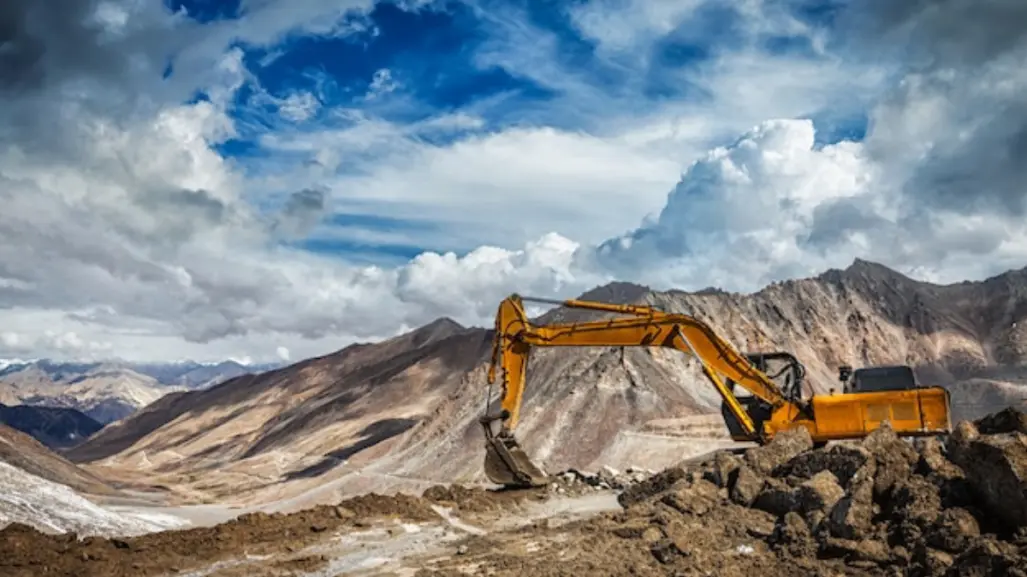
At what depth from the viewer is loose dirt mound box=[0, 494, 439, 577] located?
1153cm

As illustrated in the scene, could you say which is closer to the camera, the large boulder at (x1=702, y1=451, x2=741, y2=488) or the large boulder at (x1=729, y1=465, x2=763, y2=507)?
the large boulder at (x1=729, y1=465, x2=763, y2=507)

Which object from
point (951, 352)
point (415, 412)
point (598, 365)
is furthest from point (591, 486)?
point (951, 352)

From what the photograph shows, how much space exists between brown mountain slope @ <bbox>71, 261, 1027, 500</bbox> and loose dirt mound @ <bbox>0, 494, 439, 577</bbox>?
889 inches

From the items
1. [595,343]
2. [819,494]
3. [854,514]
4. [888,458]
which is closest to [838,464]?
[888,458]

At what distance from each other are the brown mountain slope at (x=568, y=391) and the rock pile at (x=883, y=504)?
22.0 metres

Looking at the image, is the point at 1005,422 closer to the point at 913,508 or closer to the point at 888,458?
the point at 888,458

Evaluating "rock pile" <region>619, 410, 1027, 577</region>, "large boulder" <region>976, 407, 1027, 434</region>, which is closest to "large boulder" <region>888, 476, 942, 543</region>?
"rock pile" <region>619, 410, 1027, 577</region>

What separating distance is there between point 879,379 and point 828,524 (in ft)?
32.9

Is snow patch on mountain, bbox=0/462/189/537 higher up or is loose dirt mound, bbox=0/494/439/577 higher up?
loose dirt mound, bbox=0/494/439/577

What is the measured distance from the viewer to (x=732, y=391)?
1995 cm

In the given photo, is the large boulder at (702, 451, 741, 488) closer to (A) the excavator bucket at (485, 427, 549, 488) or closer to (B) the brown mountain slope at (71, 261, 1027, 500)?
(A) the excavator bucket at (485, 427, 549, 488)

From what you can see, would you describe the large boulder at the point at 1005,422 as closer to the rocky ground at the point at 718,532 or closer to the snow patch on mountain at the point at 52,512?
Answer: the rocky ground at the point at 718,532

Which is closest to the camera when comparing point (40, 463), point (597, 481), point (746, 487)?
point (746, 487)

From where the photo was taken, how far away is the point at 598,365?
164 feet
